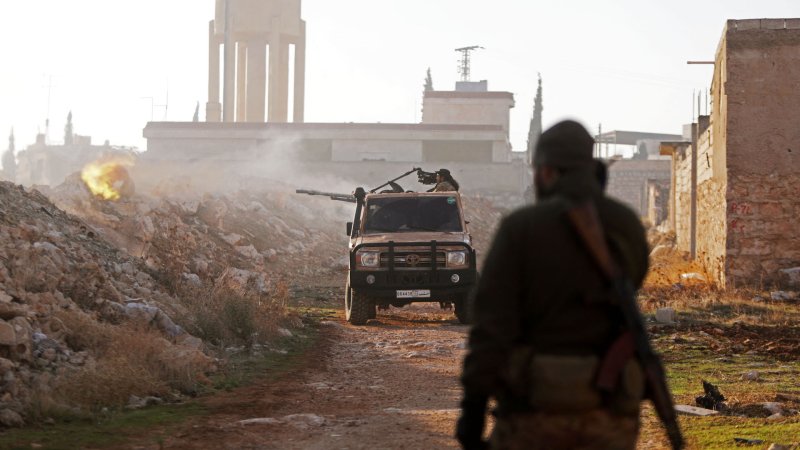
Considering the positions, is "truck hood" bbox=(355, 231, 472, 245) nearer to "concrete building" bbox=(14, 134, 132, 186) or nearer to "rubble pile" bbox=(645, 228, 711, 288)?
"rubble pile" bbox=(645, 228, 711, 288)

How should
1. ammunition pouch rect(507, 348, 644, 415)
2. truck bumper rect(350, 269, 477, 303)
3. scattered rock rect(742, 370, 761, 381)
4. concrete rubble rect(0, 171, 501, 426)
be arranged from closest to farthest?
ammunition pouch rect(507, 348, 644, 415) → concrete rubble rect(0, 171, 501, 426) → scattered rock rect(742, 370, 761, 381) → truck bumper rect(350, 269, 477, 303)

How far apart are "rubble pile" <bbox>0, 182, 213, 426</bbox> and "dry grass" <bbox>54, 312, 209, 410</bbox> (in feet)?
0.10

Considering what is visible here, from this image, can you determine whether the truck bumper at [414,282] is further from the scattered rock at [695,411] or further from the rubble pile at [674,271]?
the scattered rock at [695,411]

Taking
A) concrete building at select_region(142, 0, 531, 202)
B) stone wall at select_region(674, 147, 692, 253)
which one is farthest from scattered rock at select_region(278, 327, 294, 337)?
concrete building at select_region(142, 0, 531, 202)

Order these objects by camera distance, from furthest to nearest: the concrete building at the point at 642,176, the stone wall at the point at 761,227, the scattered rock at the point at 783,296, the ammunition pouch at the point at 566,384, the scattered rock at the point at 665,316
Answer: the concrete building at the point at 642,176 → the stone wall at the point at 761,227 → the scattered rock at the point at 783,296 → the scattered rock at the point at 665,316 → the ammunition pouch at the point at 566,384

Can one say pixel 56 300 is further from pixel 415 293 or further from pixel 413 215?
pixel 413 215

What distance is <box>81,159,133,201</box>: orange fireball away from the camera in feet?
90.1

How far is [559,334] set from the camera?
12.0 feet

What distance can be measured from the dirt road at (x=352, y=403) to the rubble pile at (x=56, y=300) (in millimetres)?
1234

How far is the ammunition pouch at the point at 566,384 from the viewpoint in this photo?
11.8 ft

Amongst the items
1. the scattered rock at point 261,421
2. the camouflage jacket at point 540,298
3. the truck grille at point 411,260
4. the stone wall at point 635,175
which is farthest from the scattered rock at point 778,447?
the stone wall at point 635,175

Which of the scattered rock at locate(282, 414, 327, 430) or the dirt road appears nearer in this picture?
the dirt road

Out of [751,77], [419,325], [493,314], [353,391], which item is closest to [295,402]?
[353,391]

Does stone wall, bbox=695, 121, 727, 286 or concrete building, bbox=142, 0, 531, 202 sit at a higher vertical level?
concrete building, bbox=142, 0, 531, 202
